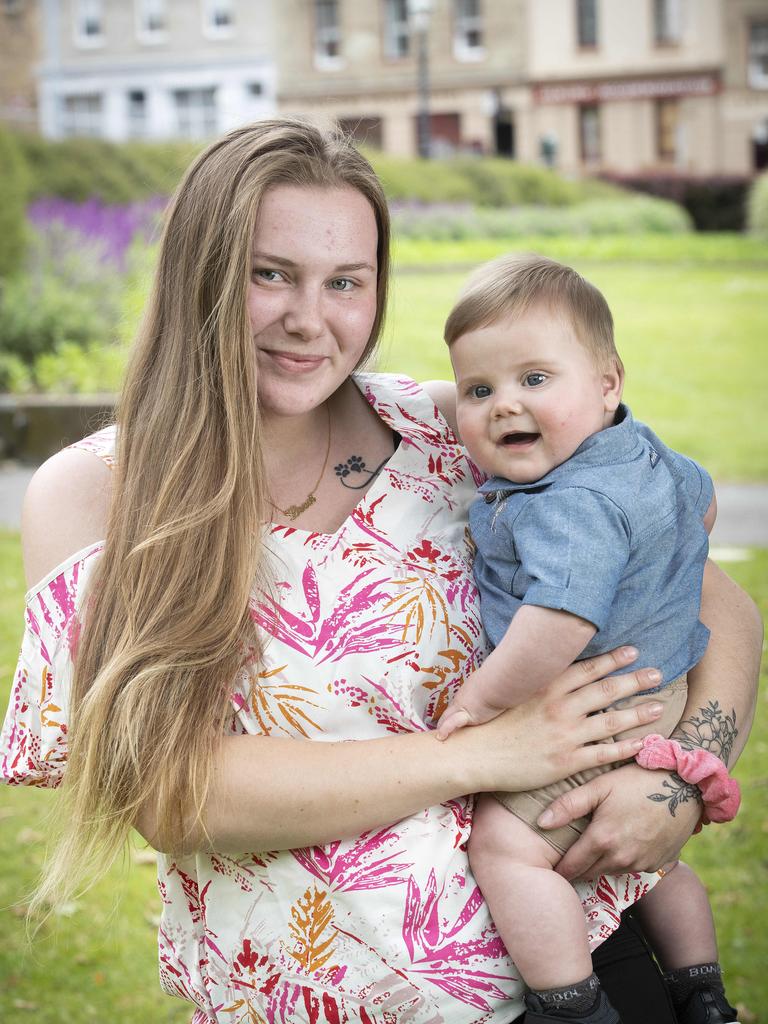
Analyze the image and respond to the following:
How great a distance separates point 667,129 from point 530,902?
108 feet

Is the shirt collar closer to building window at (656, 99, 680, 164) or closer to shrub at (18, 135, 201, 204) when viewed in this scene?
shrub at (18, 135, 201, 204)

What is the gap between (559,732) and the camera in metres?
1.85

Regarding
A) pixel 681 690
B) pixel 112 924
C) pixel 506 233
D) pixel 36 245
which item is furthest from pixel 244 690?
pixel 506 233

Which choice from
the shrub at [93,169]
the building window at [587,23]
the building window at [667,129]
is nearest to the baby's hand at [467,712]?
the shrub at [93,169]

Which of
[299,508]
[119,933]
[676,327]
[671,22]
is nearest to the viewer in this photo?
[299,508]

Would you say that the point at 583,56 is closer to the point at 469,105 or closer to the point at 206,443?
the point at 469,105

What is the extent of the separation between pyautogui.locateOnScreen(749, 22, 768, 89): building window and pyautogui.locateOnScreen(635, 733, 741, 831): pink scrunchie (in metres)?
32.8

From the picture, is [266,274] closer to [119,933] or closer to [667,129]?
[119,933]

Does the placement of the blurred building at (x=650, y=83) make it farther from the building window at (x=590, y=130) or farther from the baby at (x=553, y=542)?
the baby at (x=553, y=542)

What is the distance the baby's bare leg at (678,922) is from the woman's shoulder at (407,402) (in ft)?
2.92

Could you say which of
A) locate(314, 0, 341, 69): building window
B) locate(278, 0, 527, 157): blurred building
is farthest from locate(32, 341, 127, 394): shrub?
locate(314, 0, 341, 69): building window

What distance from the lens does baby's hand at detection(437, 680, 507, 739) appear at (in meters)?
1.86

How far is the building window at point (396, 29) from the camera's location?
33.0m

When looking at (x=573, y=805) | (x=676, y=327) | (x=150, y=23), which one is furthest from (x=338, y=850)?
(x=150, y=23)
